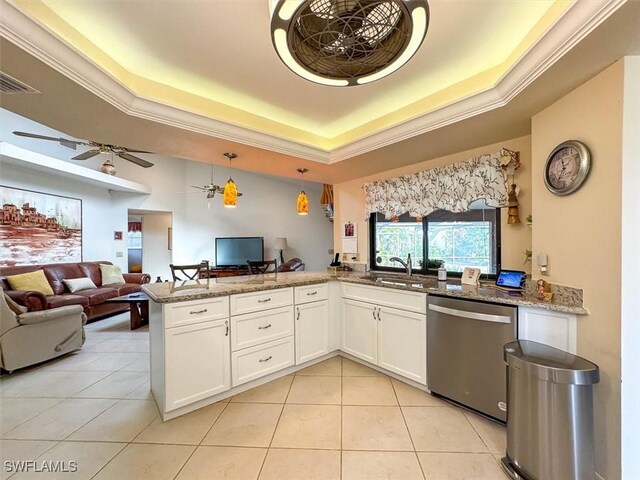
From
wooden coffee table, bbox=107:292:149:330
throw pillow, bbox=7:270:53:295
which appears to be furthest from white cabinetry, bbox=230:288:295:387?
throw pillow, bbox=7:270:53:295

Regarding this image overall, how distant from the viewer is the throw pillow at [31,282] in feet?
12.9

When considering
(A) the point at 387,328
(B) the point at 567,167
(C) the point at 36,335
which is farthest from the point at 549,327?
(C) the point at 36,335

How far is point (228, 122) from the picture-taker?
2.24 m

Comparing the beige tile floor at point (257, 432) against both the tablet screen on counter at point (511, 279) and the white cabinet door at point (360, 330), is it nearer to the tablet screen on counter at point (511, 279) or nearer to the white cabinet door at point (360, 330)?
the white cabinet door at point (360, 330)

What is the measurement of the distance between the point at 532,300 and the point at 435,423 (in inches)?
44.8

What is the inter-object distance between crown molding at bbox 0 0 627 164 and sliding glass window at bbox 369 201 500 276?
1.09 metres

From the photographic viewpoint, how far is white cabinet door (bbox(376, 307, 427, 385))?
93.1 inches

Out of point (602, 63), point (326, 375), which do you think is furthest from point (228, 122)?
point (326, 375)

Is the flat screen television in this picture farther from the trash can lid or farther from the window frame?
the trash can lid

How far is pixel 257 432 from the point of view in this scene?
6.15 ft

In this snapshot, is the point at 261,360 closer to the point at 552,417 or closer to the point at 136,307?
the point at 552,417

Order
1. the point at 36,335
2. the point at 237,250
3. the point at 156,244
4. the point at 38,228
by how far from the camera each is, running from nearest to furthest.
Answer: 1. the point at 36,335
2. the point at 38,228
3. the point at 237,250
4. the point at 156,244

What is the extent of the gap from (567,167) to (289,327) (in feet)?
8.37

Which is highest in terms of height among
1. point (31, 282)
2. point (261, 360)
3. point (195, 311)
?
point (195, 311)
